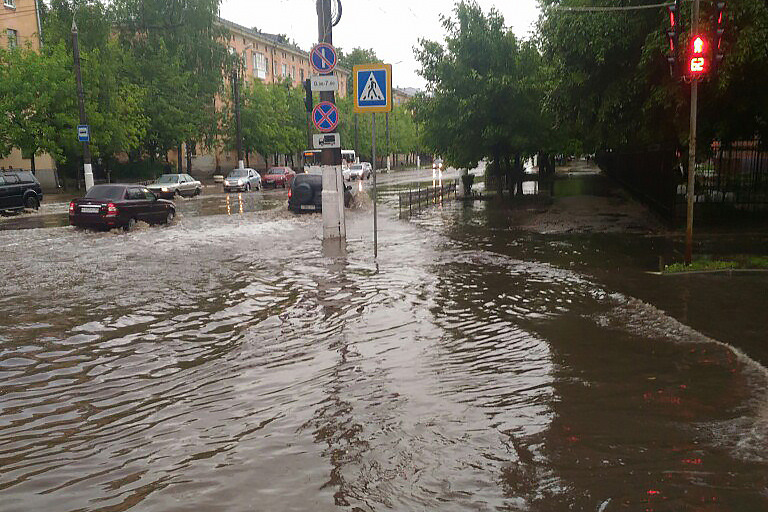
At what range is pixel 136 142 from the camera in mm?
43844

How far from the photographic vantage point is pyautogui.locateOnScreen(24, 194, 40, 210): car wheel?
89.9 ft

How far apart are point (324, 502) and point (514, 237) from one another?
13502mm

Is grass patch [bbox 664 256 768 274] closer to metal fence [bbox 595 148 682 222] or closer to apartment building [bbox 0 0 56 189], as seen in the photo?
metal fence [bbox 595 148 682 222]

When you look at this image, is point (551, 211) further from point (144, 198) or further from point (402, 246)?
point (144, 198)

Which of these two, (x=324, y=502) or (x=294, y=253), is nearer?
(x=324, y=502)

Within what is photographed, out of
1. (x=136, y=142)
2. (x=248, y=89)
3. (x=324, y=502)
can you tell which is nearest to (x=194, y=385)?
(x=324, y=502)

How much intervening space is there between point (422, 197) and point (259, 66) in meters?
56.1

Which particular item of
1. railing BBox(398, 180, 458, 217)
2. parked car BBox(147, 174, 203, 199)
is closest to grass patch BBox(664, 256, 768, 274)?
railing BBox(398, 180, 458, 217)

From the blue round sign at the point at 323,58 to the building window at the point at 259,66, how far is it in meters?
64.3

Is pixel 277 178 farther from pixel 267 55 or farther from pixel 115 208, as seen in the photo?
pixel 267 55

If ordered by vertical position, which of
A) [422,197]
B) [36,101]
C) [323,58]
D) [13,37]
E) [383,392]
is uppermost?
[13,37]

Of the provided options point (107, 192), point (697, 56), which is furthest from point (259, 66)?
point (697, 56)

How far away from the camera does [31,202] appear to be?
27562 millimetres

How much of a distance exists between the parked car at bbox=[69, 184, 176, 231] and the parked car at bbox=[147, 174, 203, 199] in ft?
51.2
